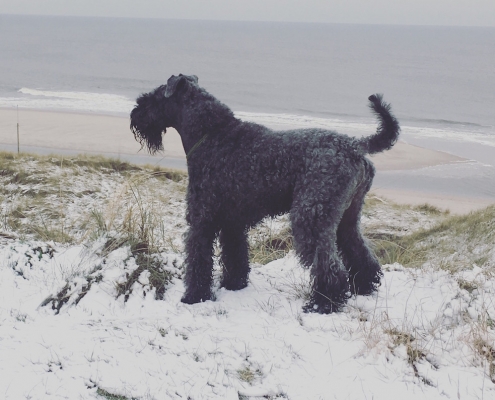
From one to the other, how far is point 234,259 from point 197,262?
0.41m

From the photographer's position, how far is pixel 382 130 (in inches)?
149

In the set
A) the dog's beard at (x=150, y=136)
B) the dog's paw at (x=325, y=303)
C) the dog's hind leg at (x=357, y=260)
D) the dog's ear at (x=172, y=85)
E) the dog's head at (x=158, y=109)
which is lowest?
the dog's paw at (x=325, y=303)

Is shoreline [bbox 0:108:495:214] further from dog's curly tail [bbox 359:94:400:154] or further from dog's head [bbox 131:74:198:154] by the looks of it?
dog's curly tail [bbox 359:94:400:154]

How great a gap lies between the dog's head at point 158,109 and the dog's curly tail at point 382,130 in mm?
1621

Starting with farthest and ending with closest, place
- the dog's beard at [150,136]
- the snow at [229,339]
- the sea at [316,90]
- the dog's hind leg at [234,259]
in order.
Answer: the sea at [316,90], the dog's beard at [150,136], the dog's hind leg at [234,259], the snow at [229,339]

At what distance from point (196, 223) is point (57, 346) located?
1.55 m

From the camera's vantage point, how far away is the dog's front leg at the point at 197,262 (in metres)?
4.27

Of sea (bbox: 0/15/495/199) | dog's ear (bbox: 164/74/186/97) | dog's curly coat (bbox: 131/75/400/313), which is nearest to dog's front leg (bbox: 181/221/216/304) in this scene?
dog's curly coat (bbox: 131/75/400/313)

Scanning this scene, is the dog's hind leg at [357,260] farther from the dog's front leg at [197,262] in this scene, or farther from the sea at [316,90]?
the sea at [316,90]

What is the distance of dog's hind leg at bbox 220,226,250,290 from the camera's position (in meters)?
4.57

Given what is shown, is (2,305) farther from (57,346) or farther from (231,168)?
(231,168)

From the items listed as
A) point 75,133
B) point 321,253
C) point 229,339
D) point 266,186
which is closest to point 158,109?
point 266,186

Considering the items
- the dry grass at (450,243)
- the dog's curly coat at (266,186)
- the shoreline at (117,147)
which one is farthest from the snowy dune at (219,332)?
the shoreline at (117,147)

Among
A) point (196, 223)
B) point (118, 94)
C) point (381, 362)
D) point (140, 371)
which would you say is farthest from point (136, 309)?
point (118, 94)
